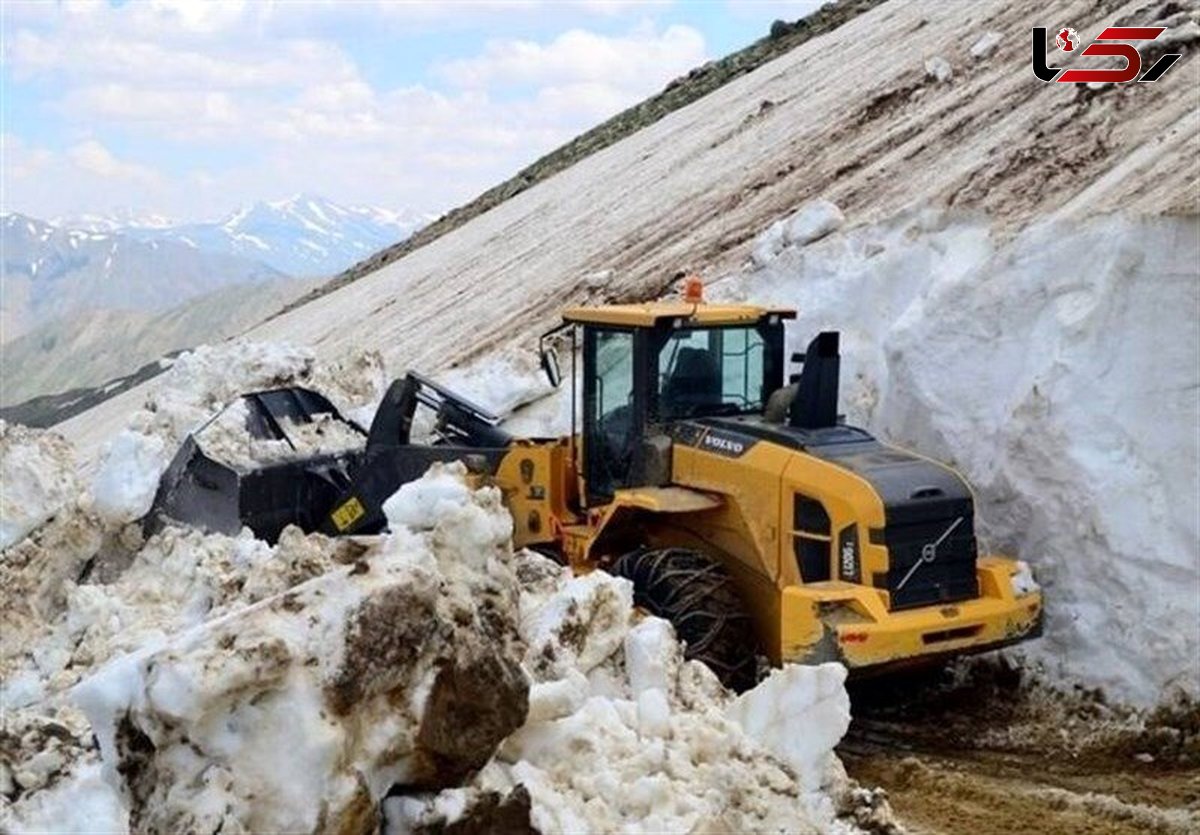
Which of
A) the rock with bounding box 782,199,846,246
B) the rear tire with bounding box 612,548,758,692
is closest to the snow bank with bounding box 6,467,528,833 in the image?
the rear tire with bounding box 612,548,758,692

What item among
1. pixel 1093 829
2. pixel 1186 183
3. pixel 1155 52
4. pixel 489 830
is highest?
pixel 1155 52

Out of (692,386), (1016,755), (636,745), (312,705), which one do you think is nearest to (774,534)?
(692,386)

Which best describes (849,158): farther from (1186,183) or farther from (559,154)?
(559,154)

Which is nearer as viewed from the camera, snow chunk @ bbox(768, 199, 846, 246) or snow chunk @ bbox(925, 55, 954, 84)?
snow chunk @ bbox(768, 199, 846, 246)

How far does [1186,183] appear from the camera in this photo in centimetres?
1020

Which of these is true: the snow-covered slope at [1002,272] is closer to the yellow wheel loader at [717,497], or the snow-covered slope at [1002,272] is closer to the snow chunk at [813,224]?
the snow chunk at [813,224]

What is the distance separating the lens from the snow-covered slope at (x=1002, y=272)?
917 centimetres

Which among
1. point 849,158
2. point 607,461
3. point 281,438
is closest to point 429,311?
point 849,158

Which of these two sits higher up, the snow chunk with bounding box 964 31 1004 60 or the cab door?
the snow chunk with bounding box 964 31 1004 60

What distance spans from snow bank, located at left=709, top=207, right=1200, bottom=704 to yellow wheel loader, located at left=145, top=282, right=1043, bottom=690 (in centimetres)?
58

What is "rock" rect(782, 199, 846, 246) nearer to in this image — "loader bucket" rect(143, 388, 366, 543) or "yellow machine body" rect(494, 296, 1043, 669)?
"yellow machine body" rect(494, 296, 1043, 669)

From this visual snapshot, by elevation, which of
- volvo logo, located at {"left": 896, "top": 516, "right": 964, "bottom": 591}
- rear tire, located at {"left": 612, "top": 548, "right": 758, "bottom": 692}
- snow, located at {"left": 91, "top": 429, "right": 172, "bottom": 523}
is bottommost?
rear tire, located at {"left": 612, "top": 548, "right": 758, "bottom": 692}

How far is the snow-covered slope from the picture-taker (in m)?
9.17

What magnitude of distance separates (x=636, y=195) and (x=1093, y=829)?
1469 cm
